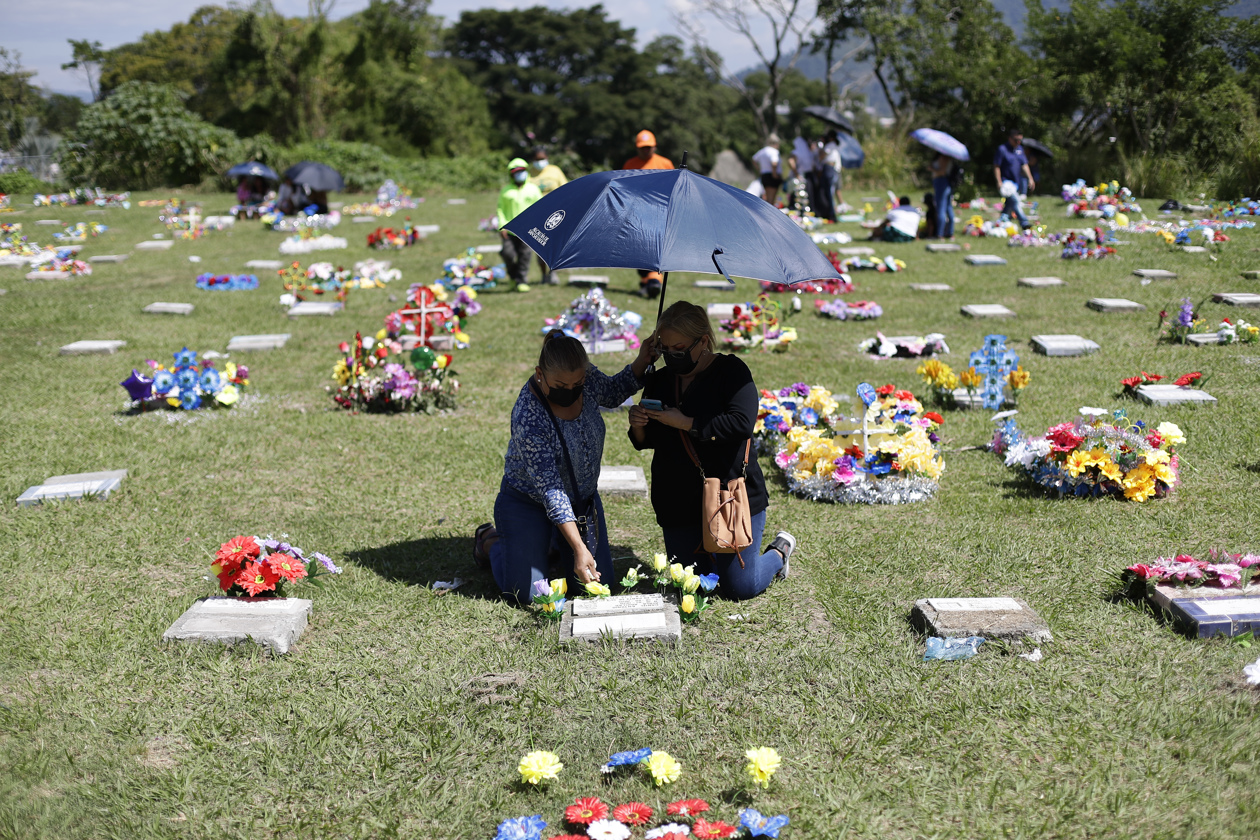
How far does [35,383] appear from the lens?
8055 millimetres

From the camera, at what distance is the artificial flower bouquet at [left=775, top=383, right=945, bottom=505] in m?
5.36

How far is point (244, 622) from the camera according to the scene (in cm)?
394

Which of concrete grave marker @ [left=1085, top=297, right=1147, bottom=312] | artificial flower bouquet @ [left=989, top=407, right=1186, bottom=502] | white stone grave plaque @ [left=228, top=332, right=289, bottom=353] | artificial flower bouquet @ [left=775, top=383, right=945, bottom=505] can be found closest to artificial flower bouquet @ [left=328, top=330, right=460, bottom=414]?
white stone grave plaque @ [left=228, top=332, right=289, bottom=353]

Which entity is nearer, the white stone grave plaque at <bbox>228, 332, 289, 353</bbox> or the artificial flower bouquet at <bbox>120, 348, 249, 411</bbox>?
the artificial flower bouquet at <bbox>120, 348, 249, 411</bbox>

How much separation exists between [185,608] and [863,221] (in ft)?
46.9

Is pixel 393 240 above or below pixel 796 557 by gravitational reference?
above

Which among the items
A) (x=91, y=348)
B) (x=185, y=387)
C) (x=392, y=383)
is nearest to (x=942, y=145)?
(x=392, y=383)

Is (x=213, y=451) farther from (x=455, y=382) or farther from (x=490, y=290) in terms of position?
(x=490, y=290)

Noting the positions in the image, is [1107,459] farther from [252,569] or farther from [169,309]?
[169,309]

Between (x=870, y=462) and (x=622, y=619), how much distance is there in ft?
7.21

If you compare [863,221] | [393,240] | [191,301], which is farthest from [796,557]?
[863,221]

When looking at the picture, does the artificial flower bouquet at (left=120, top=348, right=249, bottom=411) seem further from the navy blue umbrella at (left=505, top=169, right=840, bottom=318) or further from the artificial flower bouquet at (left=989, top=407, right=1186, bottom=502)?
the artificial flower bouquet at (left=989, top=407, right=1186, bottom=502)

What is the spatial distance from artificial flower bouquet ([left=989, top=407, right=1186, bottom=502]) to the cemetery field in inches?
4.6

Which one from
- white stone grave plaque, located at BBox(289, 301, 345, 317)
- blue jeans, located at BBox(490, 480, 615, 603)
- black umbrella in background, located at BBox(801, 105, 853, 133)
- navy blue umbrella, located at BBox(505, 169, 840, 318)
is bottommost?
blue jeans, located at BBox(490, 480, 615, 603)
